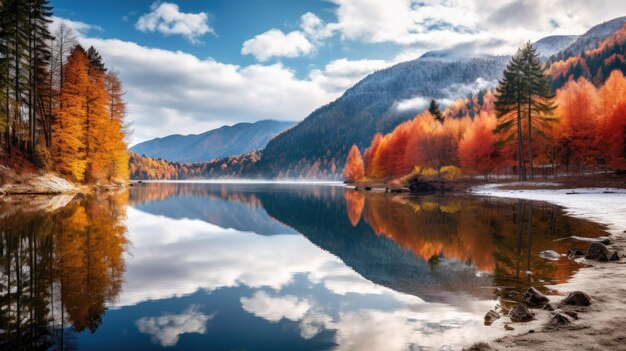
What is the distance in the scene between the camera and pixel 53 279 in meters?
9.27

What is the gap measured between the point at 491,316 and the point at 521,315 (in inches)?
23.0

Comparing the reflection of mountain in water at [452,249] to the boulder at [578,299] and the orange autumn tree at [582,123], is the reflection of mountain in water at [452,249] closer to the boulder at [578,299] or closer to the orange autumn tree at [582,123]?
the boulder at [578,299]

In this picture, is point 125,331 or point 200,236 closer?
point 125,331

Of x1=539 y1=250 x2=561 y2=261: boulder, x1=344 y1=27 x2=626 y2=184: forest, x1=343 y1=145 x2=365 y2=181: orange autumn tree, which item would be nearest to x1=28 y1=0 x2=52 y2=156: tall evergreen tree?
x1=539 y1=250 x2=561 y2=261: boulder

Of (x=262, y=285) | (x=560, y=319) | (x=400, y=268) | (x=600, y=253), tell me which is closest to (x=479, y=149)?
(x=600, y=253)

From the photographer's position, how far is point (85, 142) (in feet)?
158

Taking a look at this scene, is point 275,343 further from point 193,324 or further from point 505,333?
point 505,333

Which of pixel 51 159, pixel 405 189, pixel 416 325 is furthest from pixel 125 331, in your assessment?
pixel 405 189

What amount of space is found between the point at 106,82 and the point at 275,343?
62.8 m

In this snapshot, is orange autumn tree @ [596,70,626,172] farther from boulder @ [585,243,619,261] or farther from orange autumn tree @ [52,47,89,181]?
orange autumn tree @ [52,47,89,181]

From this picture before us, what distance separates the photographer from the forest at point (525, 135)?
53031 mm

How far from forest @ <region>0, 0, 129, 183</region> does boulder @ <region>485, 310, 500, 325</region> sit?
43.2 metres

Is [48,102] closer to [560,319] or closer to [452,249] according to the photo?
[452,249]

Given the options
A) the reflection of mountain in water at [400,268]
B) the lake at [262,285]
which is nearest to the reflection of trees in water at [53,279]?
the lake at [262,285]
